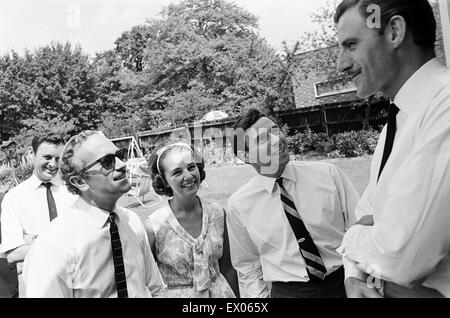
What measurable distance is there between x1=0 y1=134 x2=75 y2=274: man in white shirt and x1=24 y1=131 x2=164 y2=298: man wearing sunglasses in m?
0.75

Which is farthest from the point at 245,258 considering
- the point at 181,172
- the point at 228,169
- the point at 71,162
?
the point at 228,169

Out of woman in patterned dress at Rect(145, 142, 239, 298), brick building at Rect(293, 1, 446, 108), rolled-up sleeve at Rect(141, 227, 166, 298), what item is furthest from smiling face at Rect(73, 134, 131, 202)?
brick building at Rect(293, 1, 446, 108)

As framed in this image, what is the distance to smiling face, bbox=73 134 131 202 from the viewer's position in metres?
1.29

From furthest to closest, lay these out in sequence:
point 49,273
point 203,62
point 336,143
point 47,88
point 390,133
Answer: point 336,143 < point 47,88 < point 203,62 < point 49,273 < point 390,133

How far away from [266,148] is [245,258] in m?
0.48

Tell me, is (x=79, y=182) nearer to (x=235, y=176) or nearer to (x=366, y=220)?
(x=366, y=220)

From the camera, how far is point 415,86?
2.53ft

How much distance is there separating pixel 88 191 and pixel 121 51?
2276 mm

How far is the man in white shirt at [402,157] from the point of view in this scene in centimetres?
64

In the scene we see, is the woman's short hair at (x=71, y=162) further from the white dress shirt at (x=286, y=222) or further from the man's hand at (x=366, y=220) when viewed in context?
the man's hand at (x=366, y=220)

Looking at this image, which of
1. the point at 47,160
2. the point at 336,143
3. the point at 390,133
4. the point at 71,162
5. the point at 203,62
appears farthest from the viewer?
the point at 336,143

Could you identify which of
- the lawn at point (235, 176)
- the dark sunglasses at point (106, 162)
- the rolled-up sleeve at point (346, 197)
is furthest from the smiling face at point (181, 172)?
the lawn at point (235, 176)

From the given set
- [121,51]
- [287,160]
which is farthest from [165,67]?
[287,160]

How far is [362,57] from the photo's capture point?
81 centimetres
